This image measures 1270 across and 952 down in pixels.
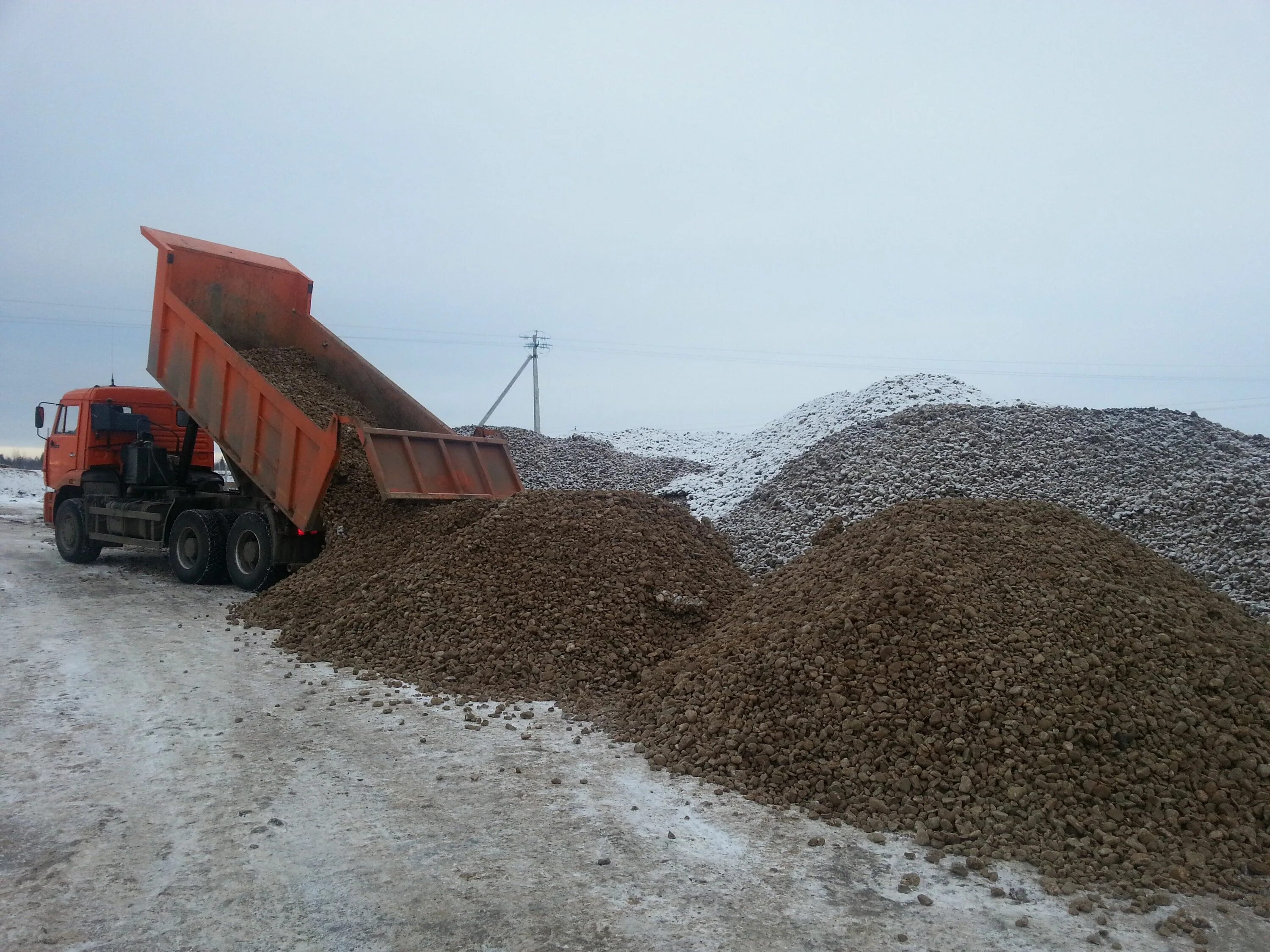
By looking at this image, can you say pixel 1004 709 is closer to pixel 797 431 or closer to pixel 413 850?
pixel 413 850

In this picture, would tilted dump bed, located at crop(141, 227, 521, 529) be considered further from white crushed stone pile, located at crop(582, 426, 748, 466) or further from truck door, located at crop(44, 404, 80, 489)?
white crushed stone pile, located at crop(582, 426, 748, 466)

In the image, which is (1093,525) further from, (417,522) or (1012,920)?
(417,522)

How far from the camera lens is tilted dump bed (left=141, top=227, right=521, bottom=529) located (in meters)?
10.1

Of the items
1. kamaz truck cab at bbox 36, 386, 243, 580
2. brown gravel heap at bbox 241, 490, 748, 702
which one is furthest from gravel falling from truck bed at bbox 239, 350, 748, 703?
kamaz truck cab at bbox 36, 386, 243, 580

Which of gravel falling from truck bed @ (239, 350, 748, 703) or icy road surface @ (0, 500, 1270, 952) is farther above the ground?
gravel falling from truck bed @ (239, 350, 748, 703)

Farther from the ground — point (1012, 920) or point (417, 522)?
point (417, 522)

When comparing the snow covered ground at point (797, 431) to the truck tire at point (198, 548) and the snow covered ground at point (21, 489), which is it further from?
the snow covered ground at point (21, 489)

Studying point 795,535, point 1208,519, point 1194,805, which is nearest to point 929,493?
point 795,535

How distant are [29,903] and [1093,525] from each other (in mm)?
7732

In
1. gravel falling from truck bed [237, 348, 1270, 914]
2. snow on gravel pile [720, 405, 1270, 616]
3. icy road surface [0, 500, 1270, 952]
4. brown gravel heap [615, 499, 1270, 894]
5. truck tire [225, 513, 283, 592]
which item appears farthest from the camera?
truck tire [225, 513, 283, 592]

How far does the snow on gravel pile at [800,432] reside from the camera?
1440cm

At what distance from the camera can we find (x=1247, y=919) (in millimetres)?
3877

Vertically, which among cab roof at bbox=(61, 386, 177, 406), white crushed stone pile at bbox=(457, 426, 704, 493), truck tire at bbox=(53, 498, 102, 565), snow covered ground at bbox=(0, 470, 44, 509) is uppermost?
cab roof at bbox=(61, 386, 177, 406)

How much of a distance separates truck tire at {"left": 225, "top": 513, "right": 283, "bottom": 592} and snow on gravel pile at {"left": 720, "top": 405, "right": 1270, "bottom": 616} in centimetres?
535
